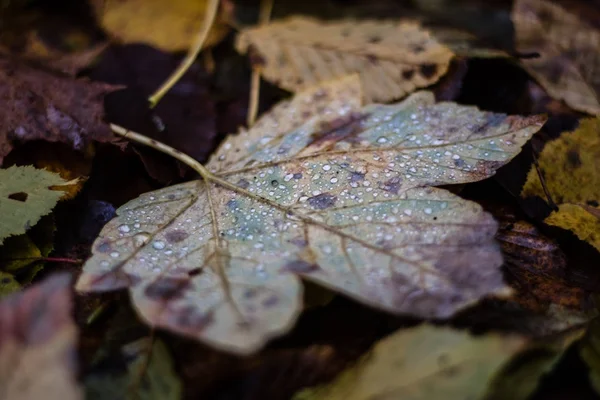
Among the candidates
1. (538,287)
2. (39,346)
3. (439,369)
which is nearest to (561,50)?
(538,287)

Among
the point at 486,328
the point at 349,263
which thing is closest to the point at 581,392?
the point at 486,328

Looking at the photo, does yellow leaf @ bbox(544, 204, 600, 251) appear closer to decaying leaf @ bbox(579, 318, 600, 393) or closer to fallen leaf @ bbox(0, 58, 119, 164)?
decaying leaf @ bbox(579, 318, 600, 393)

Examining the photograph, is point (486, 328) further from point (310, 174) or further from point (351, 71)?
point (351, 71)

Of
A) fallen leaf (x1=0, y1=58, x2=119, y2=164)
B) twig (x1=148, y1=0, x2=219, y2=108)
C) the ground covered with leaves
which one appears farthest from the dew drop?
twig (x1=148, y1=0, x2=219, y2=108)

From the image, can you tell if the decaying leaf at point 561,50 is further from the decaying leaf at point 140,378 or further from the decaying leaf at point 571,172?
the decaying leaf at point 140,378

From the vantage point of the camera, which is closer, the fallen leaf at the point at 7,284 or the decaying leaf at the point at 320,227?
the decaying leaf at the point at 320,227

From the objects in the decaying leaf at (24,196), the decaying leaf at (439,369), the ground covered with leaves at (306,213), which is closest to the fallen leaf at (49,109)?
the ground covered with leaves at (306,213)
